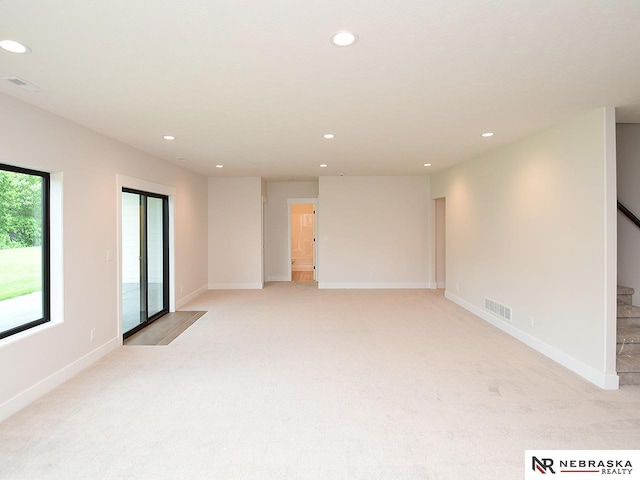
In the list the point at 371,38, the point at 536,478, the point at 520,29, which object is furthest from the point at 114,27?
the point at 536,478

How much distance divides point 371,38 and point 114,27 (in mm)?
1403

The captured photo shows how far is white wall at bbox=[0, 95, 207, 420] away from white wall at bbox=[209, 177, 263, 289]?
3032mm

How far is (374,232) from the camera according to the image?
8.25 meters

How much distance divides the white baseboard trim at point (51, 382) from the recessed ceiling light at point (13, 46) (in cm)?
251

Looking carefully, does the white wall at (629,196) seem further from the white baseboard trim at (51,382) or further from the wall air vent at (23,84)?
the white baseboard trim at (51,382)

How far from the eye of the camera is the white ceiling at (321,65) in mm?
1831

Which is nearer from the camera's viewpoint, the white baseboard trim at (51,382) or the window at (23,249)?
the white baseboard trim at (51,382)

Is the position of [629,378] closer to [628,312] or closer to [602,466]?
[628,312]

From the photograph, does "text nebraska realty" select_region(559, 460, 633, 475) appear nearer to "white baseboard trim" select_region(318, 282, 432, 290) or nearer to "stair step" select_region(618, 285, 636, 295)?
"stair step" select_region(618, 285, 636, 295)

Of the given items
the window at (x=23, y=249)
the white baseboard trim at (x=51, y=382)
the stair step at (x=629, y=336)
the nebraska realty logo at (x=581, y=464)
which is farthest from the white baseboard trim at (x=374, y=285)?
the nebraska realty logo at (x=581, y=464)

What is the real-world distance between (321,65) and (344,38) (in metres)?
0.39

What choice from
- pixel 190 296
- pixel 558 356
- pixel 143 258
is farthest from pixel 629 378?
pixel 190 296

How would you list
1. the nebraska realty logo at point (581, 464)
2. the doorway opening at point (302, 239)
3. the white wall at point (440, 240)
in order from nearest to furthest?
the nebraska realty logo at point (581, 464) < the white wall at point (440, 240) < the doorway opening at point (302, 239)

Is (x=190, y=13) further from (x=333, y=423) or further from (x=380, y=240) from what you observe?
(x=380, y=240)
